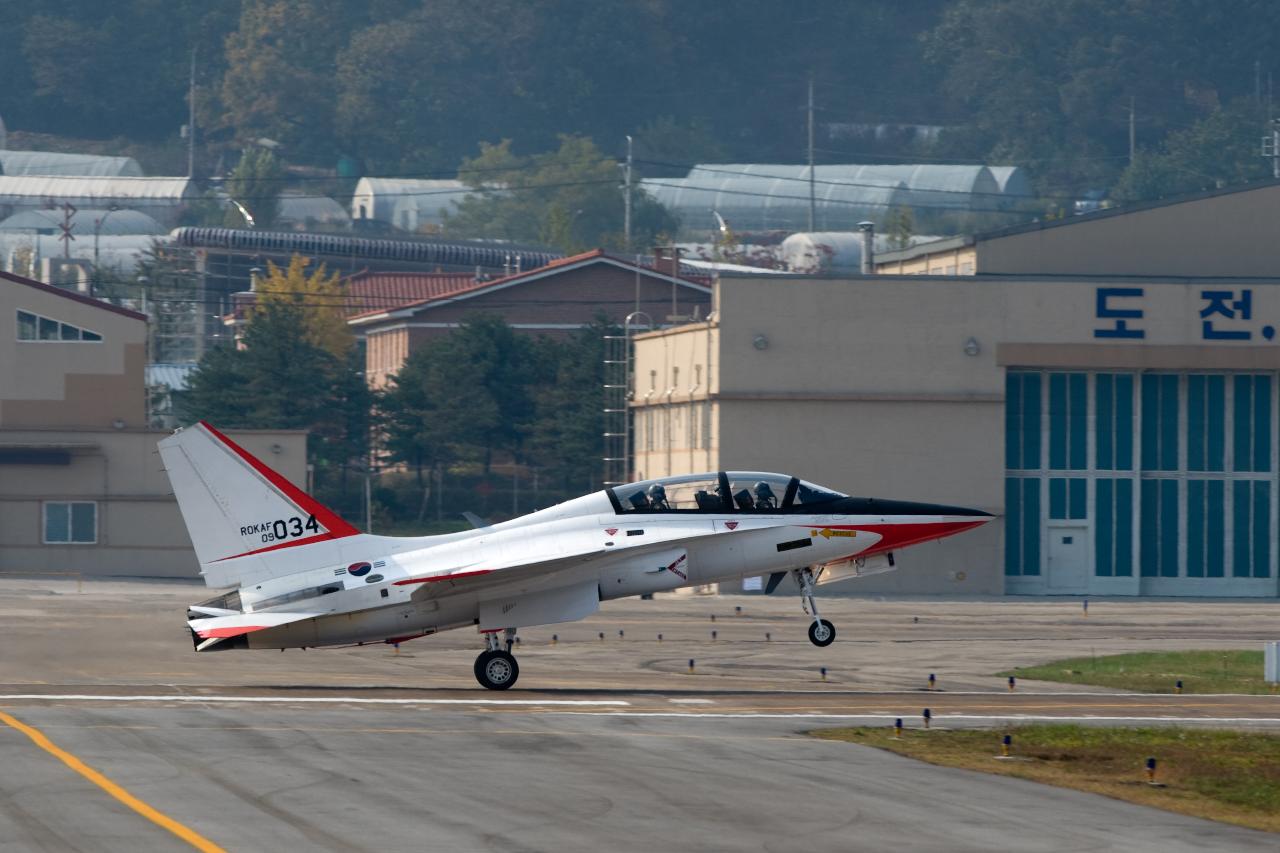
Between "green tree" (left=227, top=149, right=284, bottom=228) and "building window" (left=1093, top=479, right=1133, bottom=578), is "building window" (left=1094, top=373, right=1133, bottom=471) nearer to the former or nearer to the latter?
"building window" (left=1093, top=479, right=1133, bottom=578)

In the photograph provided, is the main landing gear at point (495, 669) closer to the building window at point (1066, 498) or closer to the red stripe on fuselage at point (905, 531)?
the red stripe on fuselage at point (905, 531)

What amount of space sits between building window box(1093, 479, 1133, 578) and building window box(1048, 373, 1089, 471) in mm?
1136

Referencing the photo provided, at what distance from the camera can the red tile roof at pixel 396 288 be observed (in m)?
116

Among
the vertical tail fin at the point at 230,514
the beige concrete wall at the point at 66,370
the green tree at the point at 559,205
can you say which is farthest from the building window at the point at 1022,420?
the green tree at the point at 559,205

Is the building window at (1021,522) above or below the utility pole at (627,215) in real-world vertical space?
below

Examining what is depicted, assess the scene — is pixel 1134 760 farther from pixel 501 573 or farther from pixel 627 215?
pixel 627 215

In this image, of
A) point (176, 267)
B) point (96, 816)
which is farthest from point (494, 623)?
point (176, 267)

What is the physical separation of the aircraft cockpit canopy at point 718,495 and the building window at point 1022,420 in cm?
2837

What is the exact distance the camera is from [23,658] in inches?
1222

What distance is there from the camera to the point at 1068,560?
55031mm

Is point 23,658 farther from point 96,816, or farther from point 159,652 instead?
point 96,816

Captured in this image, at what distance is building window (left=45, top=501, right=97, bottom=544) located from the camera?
186 feet

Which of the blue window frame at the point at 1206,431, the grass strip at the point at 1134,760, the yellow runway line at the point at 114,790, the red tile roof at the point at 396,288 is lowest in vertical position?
the grass strip at the point at 1134,760

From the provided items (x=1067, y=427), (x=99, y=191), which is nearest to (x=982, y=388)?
(x=1067, y=427)
